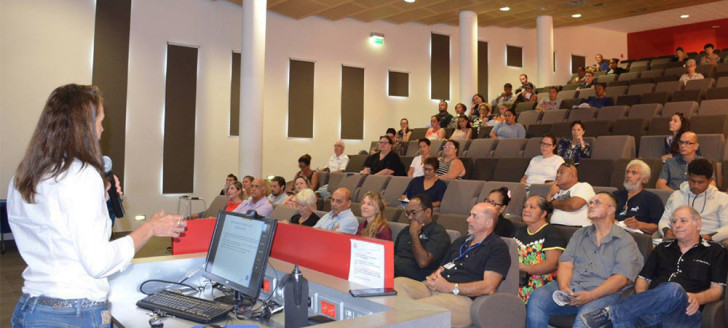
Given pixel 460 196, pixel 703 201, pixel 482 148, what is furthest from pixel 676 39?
pixel 703 201

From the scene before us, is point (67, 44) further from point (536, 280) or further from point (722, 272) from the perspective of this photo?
point (722, 272)

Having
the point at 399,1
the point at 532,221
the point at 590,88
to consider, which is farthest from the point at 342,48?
the point at 532,221

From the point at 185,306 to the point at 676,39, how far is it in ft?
58.7

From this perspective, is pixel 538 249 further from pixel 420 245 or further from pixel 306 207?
pixel 306 207

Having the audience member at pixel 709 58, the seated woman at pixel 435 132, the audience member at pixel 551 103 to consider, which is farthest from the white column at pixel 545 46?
the seated woman at pixel 435 132

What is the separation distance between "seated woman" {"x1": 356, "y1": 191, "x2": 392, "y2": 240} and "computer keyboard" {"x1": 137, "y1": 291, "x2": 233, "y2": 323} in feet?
6.40

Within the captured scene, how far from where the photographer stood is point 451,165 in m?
6.51

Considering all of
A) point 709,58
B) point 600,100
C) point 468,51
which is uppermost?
point 468,51

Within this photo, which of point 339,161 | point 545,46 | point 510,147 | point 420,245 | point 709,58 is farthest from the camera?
point 545,46

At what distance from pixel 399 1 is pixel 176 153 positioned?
481 centimetres

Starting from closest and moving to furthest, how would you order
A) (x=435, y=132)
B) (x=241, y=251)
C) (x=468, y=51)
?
(x=241, y=251), (x=435, y=132), (x=468, y=51)

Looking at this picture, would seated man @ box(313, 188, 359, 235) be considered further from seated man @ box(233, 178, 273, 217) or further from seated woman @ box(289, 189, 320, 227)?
seated man @ box(233, 178, 273, 217)

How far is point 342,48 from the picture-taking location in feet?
38.3

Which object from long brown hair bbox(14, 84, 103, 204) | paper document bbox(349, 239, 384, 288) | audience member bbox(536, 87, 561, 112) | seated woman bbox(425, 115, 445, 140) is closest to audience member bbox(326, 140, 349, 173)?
seated woman bbox(425, 115, 445, 140)
